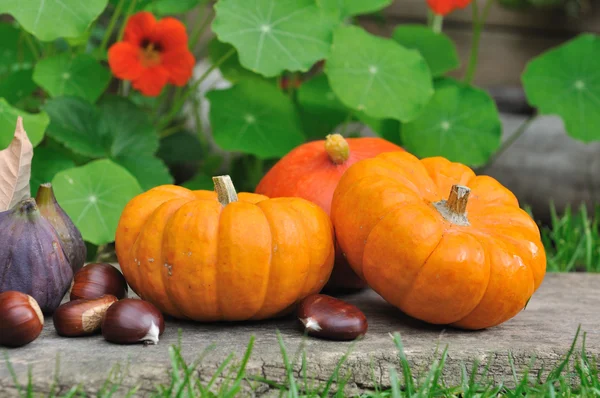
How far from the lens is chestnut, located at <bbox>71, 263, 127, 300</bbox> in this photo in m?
1.58

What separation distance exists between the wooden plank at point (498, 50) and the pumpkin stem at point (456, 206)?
98.7 inches

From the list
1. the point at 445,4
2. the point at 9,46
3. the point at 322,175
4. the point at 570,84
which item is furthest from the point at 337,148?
the point at 9,46

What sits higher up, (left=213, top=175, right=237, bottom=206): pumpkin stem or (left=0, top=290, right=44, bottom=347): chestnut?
(left=213, top=175, right=237, bottom=206): pumpkin stem

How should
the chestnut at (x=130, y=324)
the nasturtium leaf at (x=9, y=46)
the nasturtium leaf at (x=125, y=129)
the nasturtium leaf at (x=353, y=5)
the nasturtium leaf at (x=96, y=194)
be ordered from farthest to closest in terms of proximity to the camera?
1. the nasturtium leaf at (x=9, y=46)
2. the nasturtium leaf at (x=353, y=5)
3. the nasturtium leaf at (x=125, y=129)
4. the nasturtium leaf at (x=96, y=194)
5. the chestnut at (x=130, y=324)

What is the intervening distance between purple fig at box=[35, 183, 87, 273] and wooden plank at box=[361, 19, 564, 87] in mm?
2605

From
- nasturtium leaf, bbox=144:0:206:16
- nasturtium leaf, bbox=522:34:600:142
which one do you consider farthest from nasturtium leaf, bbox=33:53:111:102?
nasturtium leaf, bbox=522:34:600:142

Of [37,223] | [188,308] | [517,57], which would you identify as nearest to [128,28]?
[37,223]

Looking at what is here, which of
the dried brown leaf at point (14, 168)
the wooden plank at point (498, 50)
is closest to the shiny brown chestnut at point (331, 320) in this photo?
the dried brown leaf at point (14, 168)

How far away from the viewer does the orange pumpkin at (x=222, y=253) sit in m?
1.49

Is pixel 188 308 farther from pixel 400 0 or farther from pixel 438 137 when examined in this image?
pixel 400 0

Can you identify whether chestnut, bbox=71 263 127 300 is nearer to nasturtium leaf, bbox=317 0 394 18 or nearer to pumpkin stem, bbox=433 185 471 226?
pumpkin stem, bbox=433 185 471 226

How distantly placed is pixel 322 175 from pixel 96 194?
2.50ft

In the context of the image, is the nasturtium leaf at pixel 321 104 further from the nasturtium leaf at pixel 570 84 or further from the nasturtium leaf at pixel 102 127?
the nasturtium leaf at pixel 570 84

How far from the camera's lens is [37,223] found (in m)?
1.51
